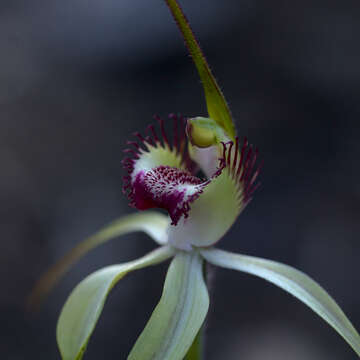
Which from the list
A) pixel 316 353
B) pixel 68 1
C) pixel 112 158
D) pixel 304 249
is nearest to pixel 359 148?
pixel 304 249

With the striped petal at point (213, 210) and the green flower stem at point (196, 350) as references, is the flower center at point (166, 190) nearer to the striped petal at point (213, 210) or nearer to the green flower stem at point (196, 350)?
the striped petal at point (213, 210)

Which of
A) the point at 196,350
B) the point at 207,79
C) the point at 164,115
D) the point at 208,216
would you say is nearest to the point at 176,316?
the point at 196,350

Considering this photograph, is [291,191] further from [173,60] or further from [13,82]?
[13,82]

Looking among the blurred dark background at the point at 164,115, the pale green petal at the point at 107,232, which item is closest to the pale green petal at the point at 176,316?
the pale green petal at the point at 107,232

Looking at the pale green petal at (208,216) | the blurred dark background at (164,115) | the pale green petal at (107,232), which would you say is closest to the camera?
the pale green petal at (208,216)

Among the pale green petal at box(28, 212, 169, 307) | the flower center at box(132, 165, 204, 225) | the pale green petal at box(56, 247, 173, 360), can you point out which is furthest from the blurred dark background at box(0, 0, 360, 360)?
the flower center at box(132, 165, 204, 225)

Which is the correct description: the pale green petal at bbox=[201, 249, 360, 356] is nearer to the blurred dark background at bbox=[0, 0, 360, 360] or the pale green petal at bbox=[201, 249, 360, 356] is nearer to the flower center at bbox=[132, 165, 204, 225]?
the flower center at bbox=[132, 165, 204, 225]

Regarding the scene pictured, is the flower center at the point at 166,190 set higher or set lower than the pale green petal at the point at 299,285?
higher

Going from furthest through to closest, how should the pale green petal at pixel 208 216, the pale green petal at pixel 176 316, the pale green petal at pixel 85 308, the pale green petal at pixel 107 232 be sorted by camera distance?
the pale green petal at pixel 107 232 → the pale green petal at pixel 208 216 → the pale green petal at pixel 85 308 → the pale green petal at pixel 176 316
